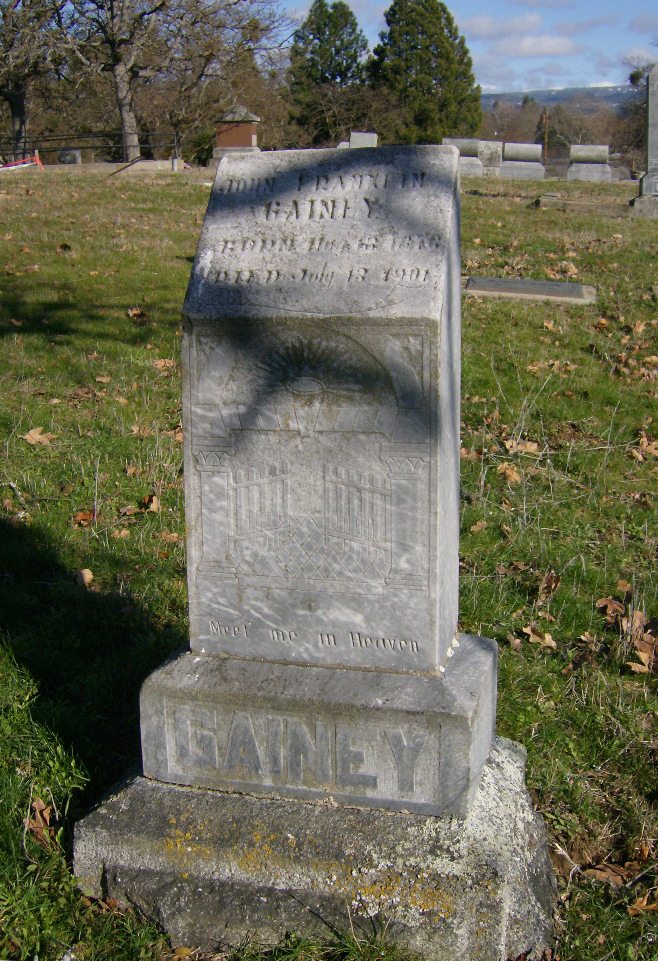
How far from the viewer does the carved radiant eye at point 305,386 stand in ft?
8.68

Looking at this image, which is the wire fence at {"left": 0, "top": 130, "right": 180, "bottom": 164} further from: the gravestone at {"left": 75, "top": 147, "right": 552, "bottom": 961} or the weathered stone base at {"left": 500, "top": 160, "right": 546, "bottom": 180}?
the gravestone at {"left": 75, "top": 147, "right": 552, "bottom": 961}

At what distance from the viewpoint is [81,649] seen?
398cm

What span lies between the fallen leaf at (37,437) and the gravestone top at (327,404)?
344 centimetres

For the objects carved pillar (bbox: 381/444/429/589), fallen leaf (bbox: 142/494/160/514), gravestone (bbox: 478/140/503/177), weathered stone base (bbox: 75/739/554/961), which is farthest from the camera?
gravestone (bbox: 478/140/503/177)

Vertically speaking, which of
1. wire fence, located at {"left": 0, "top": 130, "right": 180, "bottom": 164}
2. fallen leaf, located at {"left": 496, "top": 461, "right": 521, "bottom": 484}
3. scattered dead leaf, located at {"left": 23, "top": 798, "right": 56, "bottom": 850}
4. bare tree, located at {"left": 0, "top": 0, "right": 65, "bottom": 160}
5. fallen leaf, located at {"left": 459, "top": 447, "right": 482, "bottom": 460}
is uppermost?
bare tree, located at {"left": 0, "top": 0, "right": 65, "bottom": 160}

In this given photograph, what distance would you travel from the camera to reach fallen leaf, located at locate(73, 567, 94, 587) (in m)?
4.47

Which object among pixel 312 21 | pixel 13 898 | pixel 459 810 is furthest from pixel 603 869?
pixel 312 21

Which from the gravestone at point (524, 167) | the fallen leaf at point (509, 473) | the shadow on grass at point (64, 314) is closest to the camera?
the fallen leaf at point (509, 473)

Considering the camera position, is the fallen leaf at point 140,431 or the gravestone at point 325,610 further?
the fallen leaf at point 140,431

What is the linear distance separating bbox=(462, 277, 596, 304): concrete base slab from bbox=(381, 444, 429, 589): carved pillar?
7.45 m

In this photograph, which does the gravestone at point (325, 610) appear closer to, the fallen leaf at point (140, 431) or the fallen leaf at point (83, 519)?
the fallen leaf at point (83, 519)

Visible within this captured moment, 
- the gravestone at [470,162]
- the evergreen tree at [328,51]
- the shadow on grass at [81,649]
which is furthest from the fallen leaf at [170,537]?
the evergreen tree at [328,51]

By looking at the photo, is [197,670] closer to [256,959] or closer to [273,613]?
[273,613]

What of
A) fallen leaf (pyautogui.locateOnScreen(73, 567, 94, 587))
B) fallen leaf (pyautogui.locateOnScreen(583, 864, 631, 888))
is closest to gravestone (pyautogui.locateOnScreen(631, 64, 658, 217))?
fallen leaf (pyautogui.locateOnScreen(73, 567, 94, 587))
